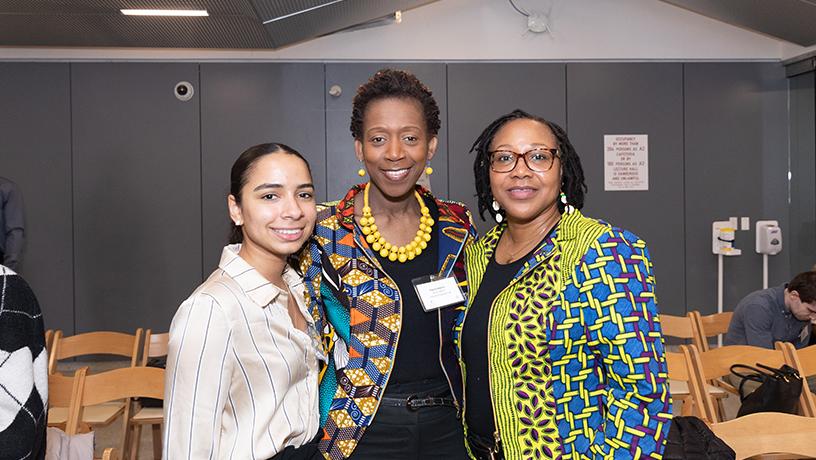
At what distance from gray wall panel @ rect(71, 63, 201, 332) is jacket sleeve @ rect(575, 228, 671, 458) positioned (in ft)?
19.7

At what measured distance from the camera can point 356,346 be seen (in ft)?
6.47

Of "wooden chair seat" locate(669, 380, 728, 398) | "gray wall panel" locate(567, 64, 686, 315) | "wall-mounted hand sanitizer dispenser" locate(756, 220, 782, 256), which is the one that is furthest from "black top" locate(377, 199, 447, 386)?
"wall-mounted hand sanitizer dispenser" locate(756, 220, 782, 256)

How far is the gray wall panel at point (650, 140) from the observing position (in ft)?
24.0

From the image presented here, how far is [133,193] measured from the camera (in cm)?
705

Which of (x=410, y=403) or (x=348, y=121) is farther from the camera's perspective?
(x=348, y=121)

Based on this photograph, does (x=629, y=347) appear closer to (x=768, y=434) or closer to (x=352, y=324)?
(x=352, y=324)

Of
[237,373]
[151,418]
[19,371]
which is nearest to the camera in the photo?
[19,371]

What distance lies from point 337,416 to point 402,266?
17.9 inches

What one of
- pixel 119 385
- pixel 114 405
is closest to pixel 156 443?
pixel 114 405

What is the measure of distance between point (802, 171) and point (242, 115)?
18.5 ft

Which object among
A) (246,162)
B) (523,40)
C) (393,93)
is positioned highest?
(523,40)

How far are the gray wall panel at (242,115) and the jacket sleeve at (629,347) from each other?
5.79 meters

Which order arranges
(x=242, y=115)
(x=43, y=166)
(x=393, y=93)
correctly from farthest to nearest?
(x=242, y=115)
(x=43, y=166)
(x=393, y=93)

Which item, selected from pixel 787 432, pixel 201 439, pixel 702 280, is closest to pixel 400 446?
pixel 201 439
